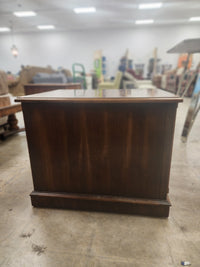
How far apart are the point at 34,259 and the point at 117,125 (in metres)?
0.71

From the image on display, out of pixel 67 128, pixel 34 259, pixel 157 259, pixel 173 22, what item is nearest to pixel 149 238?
pixel 157 259

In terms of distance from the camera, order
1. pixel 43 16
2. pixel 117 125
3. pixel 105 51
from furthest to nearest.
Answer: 1. pixel 105 51
2. pixel 43 16
3. pixel 117 125

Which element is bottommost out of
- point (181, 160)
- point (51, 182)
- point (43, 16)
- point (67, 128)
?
point (181, 160)

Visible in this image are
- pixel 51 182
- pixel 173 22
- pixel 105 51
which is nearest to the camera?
pixel 51 182

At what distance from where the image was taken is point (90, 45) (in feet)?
31.7

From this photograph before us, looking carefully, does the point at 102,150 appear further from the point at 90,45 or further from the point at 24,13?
the point at 90,45

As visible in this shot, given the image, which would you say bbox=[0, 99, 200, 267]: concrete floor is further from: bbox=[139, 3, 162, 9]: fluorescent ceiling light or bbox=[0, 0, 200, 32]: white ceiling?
bbox=[139, 3, 162, 9]: fluorescent ceiling light

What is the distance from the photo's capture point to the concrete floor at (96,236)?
29.8 inches

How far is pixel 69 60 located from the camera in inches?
396

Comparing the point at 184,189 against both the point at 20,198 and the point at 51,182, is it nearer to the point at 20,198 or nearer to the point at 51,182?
the point at 51,182

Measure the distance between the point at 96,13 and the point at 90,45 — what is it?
293 cm

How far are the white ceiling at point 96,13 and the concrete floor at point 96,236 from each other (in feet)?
21.3

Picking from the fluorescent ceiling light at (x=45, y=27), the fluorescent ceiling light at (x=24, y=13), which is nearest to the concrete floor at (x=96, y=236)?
the fluorescent ceiling light at (x=24, y=13)

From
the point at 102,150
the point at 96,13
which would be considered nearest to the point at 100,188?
the point at 102,150
